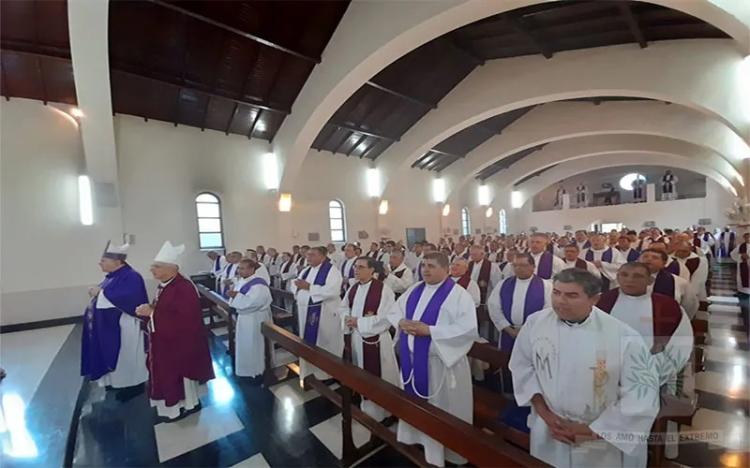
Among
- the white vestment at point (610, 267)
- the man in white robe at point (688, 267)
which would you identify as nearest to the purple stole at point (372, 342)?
the white vestment at point (610, 267)

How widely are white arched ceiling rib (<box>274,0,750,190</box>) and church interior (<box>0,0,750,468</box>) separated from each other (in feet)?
0.20

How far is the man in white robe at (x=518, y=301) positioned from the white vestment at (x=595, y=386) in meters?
1.84

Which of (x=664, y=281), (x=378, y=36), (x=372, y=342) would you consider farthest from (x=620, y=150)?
(x=372, y=342)

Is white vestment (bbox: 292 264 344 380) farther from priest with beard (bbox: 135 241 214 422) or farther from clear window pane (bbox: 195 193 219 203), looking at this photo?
clear window pane (bbox: 195 193 219 203)

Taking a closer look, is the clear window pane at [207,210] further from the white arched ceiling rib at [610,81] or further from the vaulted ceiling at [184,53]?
the white arched ceiling rib at [610,81]

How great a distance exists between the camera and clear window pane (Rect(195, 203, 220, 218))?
994 cm

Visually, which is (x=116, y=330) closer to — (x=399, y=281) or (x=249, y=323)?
(x=249, y=323)

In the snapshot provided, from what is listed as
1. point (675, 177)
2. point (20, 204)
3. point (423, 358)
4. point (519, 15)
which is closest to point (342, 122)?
point (519, 15)

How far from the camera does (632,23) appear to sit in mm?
7254

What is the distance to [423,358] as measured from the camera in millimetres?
2844

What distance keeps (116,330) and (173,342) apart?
3.69ft

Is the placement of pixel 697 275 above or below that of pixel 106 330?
above

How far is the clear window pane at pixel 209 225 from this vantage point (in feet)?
32.6

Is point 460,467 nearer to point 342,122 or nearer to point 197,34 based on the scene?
point 197,34
